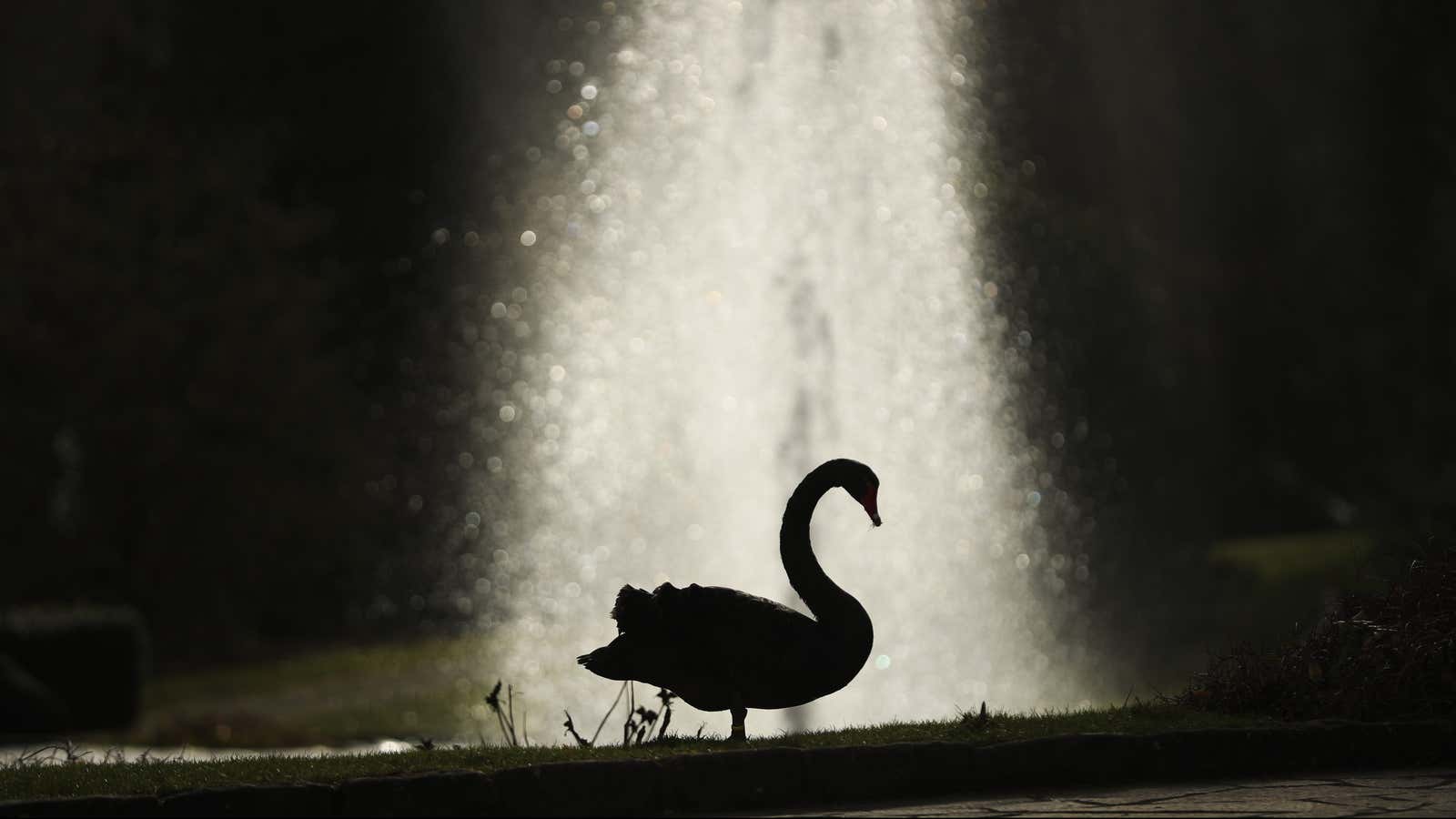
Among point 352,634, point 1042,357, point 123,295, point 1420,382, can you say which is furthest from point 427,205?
point 1420,382

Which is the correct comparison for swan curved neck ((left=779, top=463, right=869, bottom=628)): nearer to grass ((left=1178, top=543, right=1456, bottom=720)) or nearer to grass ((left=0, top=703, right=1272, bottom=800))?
grass ((left=0, top=703, right=1272, bottom=800))

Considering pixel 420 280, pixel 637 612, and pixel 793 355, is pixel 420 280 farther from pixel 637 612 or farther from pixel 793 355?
pixel 637 612

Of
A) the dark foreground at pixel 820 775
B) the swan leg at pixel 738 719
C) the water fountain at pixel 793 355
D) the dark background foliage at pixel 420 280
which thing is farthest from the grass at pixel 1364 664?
the dark background foliage at pixel 420 280

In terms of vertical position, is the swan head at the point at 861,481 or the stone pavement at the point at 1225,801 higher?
the swan head at the point at 861,481

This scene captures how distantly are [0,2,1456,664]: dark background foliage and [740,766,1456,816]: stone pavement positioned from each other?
50.2ft

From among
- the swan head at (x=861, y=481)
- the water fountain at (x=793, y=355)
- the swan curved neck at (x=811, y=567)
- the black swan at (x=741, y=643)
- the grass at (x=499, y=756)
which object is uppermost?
the water fountain at (x=793, y=355)

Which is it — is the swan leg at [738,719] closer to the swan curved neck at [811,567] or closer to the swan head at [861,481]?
the swan curved neck at [811,567]

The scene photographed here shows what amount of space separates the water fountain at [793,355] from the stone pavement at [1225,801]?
738cm

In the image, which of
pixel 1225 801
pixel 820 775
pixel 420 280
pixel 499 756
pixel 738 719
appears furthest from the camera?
pixel 420 280

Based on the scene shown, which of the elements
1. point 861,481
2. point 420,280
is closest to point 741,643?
point 861,481

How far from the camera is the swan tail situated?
700 cm

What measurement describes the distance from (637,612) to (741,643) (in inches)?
19.2

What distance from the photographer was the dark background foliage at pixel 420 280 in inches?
1029

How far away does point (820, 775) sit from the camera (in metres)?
6.22
